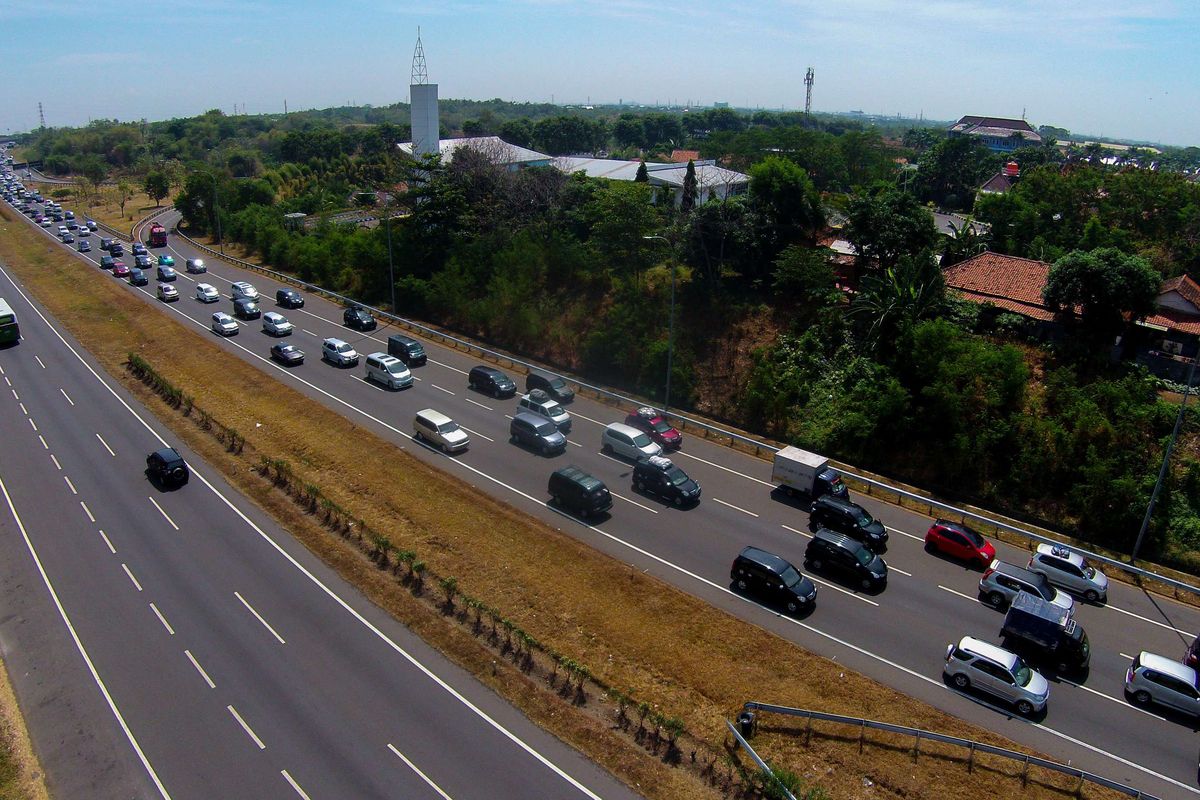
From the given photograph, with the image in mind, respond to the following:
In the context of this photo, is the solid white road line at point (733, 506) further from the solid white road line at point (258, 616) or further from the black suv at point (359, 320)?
the black suv at point (359, 320)

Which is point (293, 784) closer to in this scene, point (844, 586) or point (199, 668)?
point (199, 668)

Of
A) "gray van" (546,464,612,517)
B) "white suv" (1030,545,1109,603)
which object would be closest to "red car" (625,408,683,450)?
"gray van" (546,464,612,517)

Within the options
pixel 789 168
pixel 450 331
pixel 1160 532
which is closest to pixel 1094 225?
pixel 789 168

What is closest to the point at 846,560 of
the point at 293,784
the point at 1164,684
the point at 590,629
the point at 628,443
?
the point at 1164,684

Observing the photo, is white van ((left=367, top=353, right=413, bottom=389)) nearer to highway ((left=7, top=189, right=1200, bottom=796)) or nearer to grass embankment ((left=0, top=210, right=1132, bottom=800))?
highway ((left=7, top=189, right=1200, bottom=796))

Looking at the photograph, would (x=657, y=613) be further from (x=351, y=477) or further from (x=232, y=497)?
(x=232, y=497)
